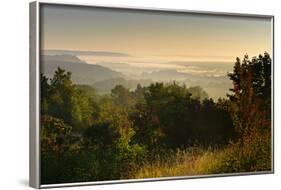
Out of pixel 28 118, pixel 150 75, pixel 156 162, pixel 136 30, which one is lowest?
pixel 156 162

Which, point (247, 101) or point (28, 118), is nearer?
point (28, 118)

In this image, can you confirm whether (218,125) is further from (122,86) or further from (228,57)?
(122,86)

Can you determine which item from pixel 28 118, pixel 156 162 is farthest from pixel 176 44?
pixel 28 118

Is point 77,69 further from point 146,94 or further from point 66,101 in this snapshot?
point 146,94

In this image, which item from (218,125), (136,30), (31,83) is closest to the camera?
(31,83)

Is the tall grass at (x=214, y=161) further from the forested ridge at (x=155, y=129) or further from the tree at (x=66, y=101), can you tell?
the tree at (x=66, y=101)

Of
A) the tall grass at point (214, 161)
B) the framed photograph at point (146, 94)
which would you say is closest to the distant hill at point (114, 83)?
the framed photograph at point (146, 94)

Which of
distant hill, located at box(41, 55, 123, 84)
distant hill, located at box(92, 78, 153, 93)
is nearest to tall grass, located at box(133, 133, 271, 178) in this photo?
distant hill, located at box(92, 78, 153, 93)
